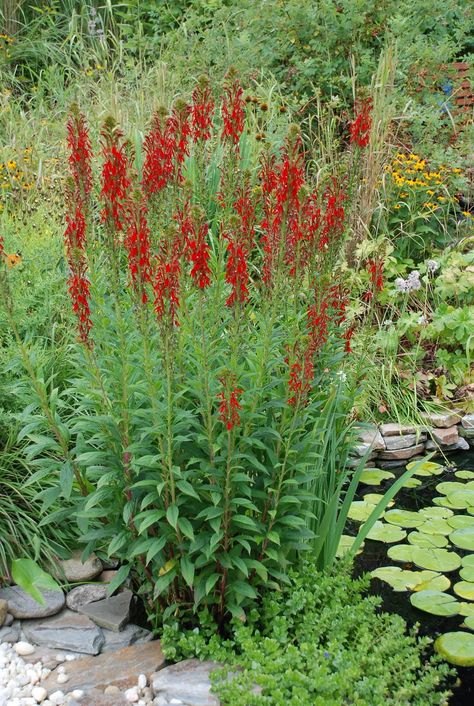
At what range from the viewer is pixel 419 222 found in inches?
253

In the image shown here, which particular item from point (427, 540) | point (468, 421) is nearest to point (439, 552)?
point (427, 540)

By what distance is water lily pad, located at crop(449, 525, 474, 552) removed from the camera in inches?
155

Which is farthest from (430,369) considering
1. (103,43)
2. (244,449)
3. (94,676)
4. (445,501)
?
(103,43)

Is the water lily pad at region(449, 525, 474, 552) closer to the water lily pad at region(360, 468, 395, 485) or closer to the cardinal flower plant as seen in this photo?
the water lily pad at region(360, 468, 395, 485)

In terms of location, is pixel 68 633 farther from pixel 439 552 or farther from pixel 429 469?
pixel 429 469

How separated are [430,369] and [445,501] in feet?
4.46

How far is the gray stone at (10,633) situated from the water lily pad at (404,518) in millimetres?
1991

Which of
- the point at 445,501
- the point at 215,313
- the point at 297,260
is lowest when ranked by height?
the point at 445,501

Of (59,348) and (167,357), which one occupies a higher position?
(167,357)

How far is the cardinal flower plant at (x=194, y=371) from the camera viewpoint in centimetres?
239

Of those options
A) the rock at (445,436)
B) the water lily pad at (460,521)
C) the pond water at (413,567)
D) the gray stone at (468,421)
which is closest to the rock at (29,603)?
the pond water at (413,567)

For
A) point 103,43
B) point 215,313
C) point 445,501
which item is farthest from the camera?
point 103,43

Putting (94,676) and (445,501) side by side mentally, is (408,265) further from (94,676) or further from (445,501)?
(94,676)

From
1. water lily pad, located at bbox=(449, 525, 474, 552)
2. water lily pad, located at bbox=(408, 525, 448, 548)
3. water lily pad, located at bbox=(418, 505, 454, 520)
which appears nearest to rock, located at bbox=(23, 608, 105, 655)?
water lily pad, located at bbox=(408, 525, 448, 548)
